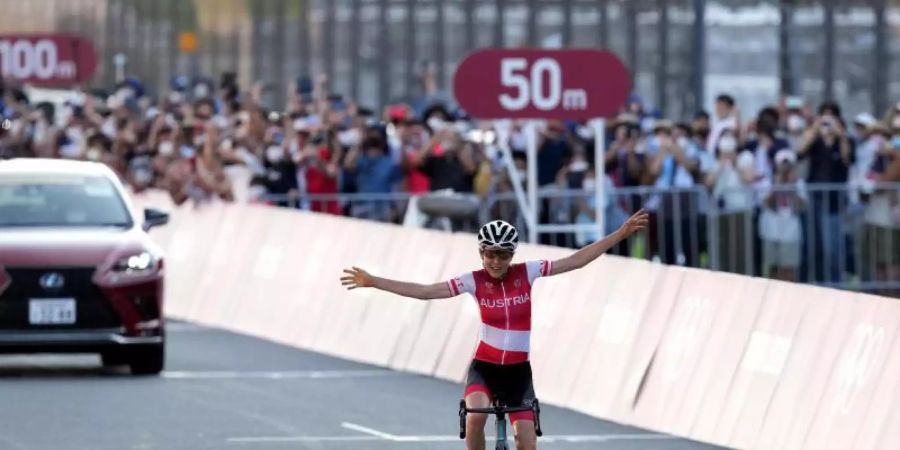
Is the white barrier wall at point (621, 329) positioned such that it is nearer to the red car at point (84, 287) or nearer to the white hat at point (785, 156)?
the red car at point (84, 287)

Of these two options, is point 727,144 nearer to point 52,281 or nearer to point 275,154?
point 275,154

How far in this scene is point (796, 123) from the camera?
2608 cm

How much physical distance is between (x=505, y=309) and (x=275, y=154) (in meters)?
16.5

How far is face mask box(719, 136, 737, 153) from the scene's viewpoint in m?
24.9

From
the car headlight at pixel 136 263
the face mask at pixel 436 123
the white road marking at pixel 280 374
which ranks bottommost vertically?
the white road marking at pixel 280 374

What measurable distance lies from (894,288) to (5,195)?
8418 millimetres

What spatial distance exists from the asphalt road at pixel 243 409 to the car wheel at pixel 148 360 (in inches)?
4.1

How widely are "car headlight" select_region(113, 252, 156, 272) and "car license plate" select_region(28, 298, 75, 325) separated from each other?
42cm

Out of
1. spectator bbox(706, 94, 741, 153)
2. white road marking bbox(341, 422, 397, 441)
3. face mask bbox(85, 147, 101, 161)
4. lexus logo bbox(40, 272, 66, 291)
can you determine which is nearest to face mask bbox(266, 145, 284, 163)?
spectator bbox(706, 94, 741, 153)

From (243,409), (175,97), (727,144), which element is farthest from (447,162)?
(175,97)

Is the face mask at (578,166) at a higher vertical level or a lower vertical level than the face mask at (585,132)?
lower

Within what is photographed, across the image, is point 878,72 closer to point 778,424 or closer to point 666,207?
point 666,207

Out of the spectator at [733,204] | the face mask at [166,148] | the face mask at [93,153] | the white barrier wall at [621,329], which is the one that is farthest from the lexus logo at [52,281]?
the face mask at [93,153]

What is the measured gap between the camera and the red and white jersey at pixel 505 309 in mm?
A: 11500
